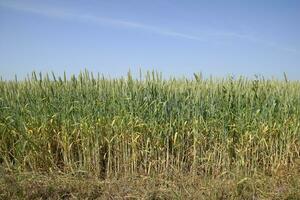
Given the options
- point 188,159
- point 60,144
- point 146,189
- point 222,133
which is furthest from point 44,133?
point 222,133

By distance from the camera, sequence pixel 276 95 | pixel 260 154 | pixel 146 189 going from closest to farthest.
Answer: pixel 146 189
pixel 260 154
pixel 276 95

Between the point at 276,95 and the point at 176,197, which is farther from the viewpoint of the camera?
the point at 276,95

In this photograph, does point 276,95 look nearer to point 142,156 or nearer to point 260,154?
point 260,154

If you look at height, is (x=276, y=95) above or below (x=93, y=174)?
above

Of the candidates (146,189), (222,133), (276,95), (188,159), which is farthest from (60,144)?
(276,95)

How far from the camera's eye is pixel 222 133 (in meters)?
5.91

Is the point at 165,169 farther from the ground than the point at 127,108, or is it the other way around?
the point at 127,108

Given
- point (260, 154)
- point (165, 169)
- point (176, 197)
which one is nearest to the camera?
point (176, 197)

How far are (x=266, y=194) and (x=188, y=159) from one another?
4.54 feet

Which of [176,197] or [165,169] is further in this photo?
[165,169]

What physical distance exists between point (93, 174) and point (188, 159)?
1.61 meters

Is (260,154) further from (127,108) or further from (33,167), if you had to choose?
(33,167)

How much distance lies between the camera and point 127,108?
599cm

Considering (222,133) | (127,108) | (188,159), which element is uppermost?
(127,108)
